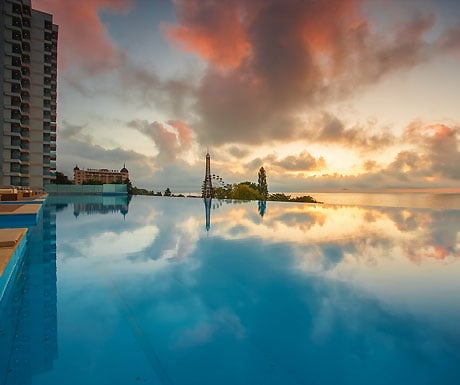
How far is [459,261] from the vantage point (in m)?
5.40

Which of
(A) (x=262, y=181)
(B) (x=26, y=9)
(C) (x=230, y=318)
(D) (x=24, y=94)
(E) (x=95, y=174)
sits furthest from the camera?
(E) (x=95, y=174)

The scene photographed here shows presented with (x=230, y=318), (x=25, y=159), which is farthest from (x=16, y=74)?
(x=230, y=318)

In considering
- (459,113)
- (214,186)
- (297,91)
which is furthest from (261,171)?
(459,113)

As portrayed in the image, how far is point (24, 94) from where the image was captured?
2889cm

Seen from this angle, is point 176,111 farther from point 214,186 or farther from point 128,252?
point 128,252

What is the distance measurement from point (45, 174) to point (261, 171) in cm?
2890

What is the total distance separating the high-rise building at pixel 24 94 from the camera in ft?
86.4

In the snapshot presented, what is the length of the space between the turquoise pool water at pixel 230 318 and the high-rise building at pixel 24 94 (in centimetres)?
2972

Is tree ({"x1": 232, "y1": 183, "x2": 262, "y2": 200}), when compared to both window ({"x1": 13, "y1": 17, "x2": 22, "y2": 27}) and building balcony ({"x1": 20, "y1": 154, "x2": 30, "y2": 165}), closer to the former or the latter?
building balcony ({"x1": 20, "y1": 154, "x2": 30, "y2": 165})

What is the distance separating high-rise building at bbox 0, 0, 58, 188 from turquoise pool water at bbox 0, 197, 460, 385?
29722 millimetres

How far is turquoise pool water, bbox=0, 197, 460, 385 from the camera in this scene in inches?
76.6

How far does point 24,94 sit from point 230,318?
37.8 meters

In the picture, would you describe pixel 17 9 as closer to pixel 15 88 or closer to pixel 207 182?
pixel 15 88

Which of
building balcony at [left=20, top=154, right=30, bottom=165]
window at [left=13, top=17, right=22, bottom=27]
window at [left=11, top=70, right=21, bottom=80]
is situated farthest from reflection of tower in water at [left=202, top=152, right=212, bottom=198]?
window at [left=13, top=17, right=22, bottom=27]
